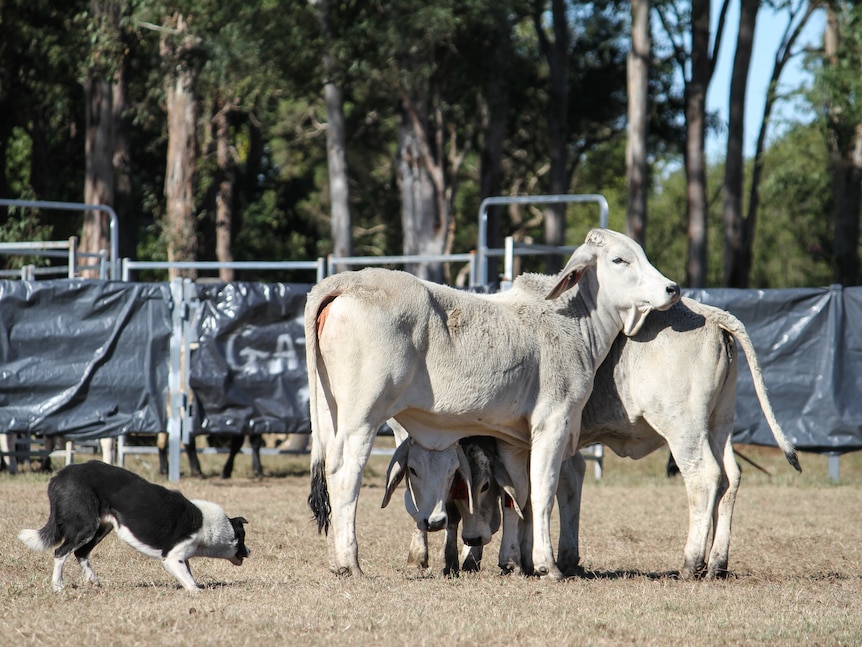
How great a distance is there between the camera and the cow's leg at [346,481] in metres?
6.91

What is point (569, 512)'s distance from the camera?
8.09 meters

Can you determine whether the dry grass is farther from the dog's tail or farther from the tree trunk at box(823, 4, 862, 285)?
the tree trunk at box(823, 4, 862, 285)

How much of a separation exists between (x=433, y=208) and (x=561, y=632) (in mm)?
19319

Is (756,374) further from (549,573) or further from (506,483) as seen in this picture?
(549,573)

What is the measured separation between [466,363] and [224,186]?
84.1ft

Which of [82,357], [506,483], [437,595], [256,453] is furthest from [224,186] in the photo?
[437,595]

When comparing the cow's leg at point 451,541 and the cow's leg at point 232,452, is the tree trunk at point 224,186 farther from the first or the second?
the cow's leg at point 451,541

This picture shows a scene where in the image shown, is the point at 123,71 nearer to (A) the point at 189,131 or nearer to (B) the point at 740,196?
(A) the point at 189,131

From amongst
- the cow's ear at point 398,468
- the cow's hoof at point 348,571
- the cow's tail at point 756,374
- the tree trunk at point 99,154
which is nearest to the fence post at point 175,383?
the cow's ear at point 398,468

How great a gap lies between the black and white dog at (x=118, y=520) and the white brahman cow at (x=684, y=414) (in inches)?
70.1

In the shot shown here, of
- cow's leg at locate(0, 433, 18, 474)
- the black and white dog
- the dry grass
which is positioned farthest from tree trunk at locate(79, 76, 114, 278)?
the black and white dog

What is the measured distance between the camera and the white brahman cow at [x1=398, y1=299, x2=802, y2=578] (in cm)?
771

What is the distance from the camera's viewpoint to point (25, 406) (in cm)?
1334

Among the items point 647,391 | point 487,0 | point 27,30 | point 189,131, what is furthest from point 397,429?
point 27,30
